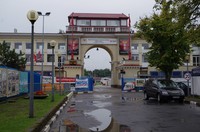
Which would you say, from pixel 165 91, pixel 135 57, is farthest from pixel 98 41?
pixel 165 91

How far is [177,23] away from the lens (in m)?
22.1

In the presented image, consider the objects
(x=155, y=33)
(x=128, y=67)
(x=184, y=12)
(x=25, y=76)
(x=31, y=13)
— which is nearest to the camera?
(x=31, y=13)

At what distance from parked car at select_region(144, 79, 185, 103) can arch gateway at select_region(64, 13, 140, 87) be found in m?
36.3

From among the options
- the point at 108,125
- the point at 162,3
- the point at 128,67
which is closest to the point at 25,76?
the point at 162,3

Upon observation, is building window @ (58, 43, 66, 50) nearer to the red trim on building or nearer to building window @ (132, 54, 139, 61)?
the red trim on building

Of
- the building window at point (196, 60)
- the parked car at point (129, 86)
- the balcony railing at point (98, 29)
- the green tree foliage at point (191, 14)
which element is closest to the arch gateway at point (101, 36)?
the balcony railing at point (98, 29)

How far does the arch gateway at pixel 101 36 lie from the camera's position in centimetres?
6538

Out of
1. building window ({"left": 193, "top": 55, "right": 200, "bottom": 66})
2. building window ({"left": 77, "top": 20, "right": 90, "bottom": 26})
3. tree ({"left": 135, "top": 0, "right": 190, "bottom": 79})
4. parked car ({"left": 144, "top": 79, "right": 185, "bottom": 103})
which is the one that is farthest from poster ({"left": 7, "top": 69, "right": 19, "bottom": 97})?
building window ({"left": 193, "top": 55, "right": 200, "bottom": 66})

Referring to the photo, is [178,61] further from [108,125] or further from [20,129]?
[20,129]

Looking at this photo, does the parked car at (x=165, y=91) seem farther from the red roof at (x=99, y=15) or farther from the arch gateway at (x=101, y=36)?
the red roof at (x=99, y=15)

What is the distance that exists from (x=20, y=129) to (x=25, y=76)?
18.7 meters

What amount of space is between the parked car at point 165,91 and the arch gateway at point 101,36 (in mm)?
36325

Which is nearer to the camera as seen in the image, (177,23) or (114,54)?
(177,23)

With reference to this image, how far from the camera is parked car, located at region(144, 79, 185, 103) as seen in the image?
24844 millimetres
